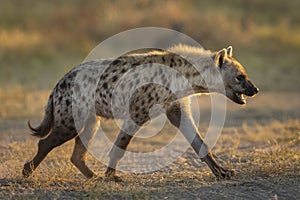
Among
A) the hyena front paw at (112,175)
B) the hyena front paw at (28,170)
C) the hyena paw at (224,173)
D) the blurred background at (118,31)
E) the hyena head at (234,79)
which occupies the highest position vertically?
the blurred background at (118,31)

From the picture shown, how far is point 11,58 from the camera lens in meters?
13.5

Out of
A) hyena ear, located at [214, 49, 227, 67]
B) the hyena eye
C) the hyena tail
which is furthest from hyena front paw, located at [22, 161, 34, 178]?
the hyena eye

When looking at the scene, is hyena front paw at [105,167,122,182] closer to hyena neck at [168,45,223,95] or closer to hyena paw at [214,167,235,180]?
hyena paw at [214,167,235,180]

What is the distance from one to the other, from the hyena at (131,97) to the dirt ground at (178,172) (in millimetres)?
249

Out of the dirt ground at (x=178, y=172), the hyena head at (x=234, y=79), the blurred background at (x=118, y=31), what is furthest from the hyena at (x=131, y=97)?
the blurred background at (x=118, y=31)

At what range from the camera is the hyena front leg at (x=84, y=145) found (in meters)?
5.82

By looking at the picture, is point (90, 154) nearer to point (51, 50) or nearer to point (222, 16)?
point (51, 50)

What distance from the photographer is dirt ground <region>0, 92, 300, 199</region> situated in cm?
495

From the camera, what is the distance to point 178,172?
6031mm

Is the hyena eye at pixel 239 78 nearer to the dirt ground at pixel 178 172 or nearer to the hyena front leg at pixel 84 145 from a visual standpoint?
the dirt ground at pixel 178 172

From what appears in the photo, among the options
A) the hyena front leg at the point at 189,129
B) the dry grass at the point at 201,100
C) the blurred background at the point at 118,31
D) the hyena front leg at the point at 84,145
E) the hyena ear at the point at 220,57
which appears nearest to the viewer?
the dry grass at the point at 201,100

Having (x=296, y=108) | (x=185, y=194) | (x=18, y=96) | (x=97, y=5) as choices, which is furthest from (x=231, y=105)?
(x=97, y=5)

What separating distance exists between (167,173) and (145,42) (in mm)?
8701

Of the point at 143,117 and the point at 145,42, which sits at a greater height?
the point at 145,42
